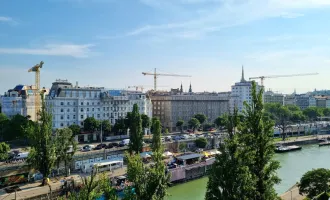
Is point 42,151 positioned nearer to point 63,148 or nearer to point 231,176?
point 63,148

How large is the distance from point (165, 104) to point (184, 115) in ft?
16.1

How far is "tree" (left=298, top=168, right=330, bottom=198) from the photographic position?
21.4 m

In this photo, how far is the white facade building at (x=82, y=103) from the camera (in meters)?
48.9

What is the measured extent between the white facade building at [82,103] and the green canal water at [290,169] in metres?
24.7

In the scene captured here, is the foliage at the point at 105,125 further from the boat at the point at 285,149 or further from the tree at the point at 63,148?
the boat at the point at 285,149

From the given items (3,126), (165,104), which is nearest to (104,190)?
(3,126)

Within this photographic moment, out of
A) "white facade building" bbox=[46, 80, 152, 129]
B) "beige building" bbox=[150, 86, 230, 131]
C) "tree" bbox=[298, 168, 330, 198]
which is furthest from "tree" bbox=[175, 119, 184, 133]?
"tree" bbox=[298, 168, 330, 198]

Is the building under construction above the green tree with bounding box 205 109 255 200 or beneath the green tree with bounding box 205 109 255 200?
above

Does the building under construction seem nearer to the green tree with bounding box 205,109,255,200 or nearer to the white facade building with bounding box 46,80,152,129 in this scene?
the white facade building with bounding box 46,80,152,129

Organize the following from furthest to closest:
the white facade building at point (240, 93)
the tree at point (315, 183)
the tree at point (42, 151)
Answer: the white facade building at point (240, 93)
the tree at point (42, 151)
the tree at point (315, 183)

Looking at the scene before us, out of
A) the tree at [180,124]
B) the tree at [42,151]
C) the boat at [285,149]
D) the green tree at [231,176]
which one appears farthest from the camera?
the tree at [180,124]

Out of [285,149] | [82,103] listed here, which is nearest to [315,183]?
[285,149]

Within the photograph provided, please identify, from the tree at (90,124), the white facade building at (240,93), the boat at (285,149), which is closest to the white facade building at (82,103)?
the tree at (90,124)

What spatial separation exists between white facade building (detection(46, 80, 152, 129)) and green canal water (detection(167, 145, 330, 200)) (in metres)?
24.7
